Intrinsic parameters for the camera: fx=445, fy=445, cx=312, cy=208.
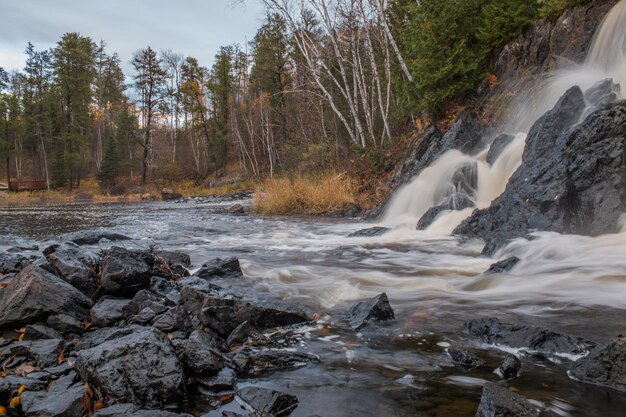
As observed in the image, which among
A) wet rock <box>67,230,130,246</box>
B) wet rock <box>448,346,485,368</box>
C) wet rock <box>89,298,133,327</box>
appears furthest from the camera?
wet rock <box>67,230,130,246</box>

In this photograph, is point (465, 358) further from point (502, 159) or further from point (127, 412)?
point (502, 159)

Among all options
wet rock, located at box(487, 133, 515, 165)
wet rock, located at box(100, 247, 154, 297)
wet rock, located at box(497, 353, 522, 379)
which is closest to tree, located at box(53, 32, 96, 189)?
wet rock, located at box(487, 133, 515, 165)

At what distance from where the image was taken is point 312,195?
53.3ft

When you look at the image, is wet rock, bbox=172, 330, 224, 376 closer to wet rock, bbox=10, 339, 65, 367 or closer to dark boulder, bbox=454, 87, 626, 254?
wet rock, bbox=10, 339, 65, 367

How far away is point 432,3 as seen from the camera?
1391 centimetres

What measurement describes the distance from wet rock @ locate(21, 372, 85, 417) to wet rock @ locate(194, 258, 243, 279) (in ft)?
11.7

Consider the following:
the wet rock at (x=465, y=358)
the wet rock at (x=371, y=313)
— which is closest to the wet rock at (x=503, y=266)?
the wet rock at (x=371, y=313)

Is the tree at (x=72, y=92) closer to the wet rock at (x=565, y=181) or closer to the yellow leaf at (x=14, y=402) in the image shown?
the wet rock at (x=565, y=181)

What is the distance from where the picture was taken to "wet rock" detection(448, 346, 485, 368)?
10.3 feet

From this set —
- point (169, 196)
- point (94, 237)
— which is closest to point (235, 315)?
point (94, 237)

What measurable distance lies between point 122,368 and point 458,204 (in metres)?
8.95

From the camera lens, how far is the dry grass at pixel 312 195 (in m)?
16.0

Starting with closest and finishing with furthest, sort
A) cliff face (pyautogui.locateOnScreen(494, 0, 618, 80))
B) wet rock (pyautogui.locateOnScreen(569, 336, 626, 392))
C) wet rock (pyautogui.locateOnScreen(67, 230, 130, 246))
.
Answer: wet rock (pyautogui.locateOnScreen(569, 336, 626, 392)), wet rock (pyautogui.locateOnScreen(67, 230, 130, 246)), cliff face (pyautogui.locateOnScreen(494, 0, 618, 80))

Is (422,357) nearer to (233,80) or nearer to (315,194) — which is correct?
(315,194)
